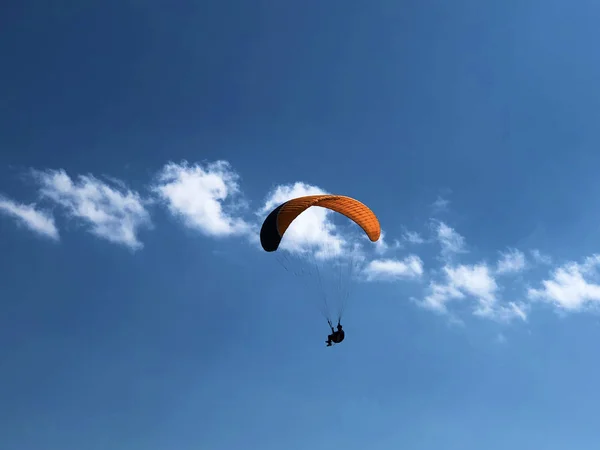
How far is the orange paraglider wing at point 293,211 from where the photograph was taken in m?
39.8


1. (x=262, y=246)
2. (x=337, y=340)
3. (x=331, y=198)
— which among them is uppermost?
(x=331, y=198)

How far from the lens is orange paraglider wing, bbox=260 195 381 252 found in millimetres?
39750

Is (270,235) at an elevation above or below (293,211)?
below

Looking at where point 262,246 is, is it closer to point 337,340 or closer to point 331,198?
point 331,198

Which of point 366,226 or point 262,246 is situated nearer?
point 262,246

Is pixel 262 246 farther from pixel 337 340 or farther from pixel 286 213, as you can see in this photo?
pixel 337 340

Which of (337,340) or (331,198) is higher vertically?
(331,198)

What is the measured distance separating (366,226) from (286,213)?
7850 millimetres

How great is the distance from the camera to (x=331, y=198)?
4138cm

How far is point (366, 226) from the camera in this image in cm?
4516

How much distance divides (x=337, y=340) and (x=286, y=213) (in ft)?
31.9

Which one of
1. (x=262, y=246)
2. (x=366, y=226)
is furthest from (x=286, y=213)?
(x=366, y=226)

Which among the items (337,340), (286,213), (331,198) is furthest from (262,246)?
(337,340)

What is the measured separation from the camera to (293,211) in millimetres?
39969
